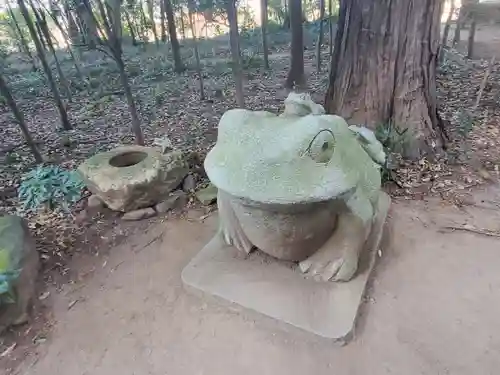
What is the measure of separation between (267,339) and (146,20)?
898cm

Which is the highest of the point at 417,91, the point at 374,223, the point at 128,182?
the point at 417,91

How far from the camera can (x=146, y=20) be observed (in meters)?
9.23

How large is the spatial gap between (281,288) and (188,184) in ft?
4.64

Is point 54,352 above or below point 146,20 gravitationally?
below

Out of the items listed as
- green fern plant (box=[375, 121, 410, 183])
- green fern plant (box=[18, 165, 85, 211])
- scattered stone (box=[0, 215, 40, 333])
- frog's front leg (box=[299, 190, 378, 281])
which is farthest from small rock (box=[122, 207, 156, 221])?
green fern plant (box=[375, 121, 410, 183])

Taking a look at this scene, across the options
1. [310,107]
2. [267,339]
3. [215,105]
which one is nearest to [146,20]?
[215,105]

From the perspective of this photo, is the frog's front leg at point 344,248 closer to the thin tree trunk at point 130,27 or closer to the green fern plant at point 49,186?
the green fern plant at point 49,186

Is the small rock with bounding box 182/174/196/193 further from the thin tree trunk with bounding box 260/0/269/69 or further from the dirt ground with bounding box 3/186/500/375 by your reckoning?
the thin tree trunk with bounding box 260/0/269/69

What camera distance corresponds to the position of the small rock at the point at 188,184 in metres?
3.08

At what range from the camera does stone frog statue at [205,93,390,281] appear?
1551mm

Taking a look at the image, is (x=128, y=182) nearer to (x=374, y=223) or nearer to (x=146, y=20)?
(x=374, y=223)

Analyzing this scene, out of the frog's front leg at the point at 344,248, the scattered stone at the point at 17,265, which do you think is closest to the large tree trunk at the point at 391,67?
the frog's front leg at the point at 344,248

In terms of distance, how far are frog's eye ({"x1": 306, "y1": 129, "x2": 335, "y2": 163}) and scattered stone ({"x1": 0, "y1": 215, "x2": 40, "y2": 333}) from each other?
1490 mm

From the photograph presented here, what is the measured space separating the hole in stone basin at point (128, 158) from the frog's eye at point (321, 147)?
175cm
